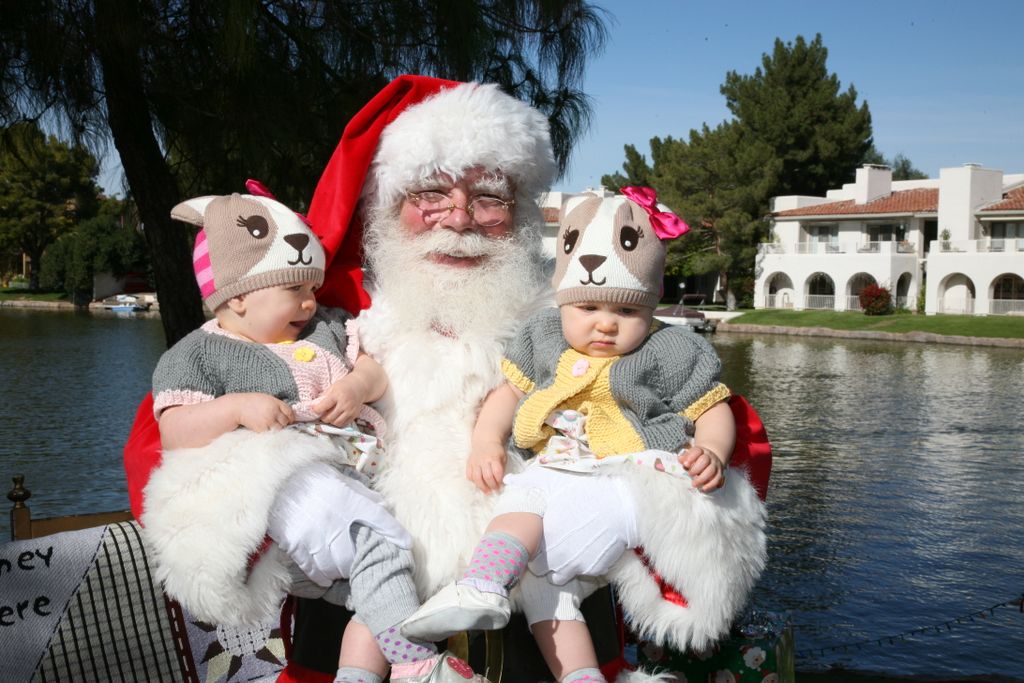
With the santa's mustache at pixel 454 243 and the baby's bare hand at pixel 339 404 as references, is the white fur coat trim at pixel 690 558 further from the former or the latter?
the santa's mustache at pixel 454 243

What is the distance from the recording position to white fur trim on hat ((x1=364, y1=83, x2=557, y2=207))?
2805mm

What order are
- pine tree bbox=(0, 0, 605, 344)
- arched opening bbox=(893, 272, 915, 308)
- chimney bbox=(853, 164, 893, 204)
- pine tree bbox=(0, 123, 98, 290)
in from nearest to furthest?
1. pine tree bbox=(0, 0, 605, 344)
2. arched opening bbox=(893, 272, 915, 308)
3. chimney bbox=(853, 164, 893, 204)
4. pine tree bbox=(0, 123, 98, 290)

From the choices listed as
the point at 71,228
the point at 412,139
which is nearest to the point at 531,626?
the point at 412,139

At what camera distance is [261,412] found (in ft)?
7.65

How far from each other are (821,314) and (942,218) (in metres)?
6.37

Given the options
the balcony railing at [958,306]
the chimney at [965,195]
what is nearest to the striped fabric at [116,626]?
the balcony railing at [958,306]

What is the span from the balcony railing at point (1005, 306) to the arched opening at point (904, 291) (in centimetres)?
334

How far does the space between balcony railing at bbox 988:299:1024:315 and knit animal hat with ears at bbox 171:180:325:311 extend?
33942mm

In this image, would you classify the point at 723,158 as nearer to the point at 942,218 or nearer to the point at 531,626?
the point at 942,218

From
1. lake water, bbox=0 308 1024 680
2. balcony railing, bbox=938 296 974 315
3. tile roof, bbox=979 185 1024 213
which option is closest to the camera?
lake water, bbox=0 308 1024 680

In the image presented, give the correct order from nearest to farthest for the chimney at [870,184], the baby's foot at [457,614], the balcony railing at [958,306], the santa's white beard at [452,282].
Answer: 1. the baby's foot at [457,614]
2. the santa's white beard at [452,282]
3. the balcony railing at [958,306]
4. the chimney at [870,184]

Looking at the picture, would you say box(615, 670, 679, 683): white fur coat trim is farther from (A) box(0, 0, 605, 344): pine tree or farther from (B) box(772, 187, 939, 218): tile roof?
(B) box(772, 187, 939, 218): tile roof

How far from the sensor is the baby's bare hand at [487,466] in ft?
8.13

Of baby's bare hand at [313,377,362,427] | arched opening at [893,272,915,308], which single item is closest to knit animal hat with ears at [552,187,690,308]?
baby's bare hand at [313,377,362,427]
